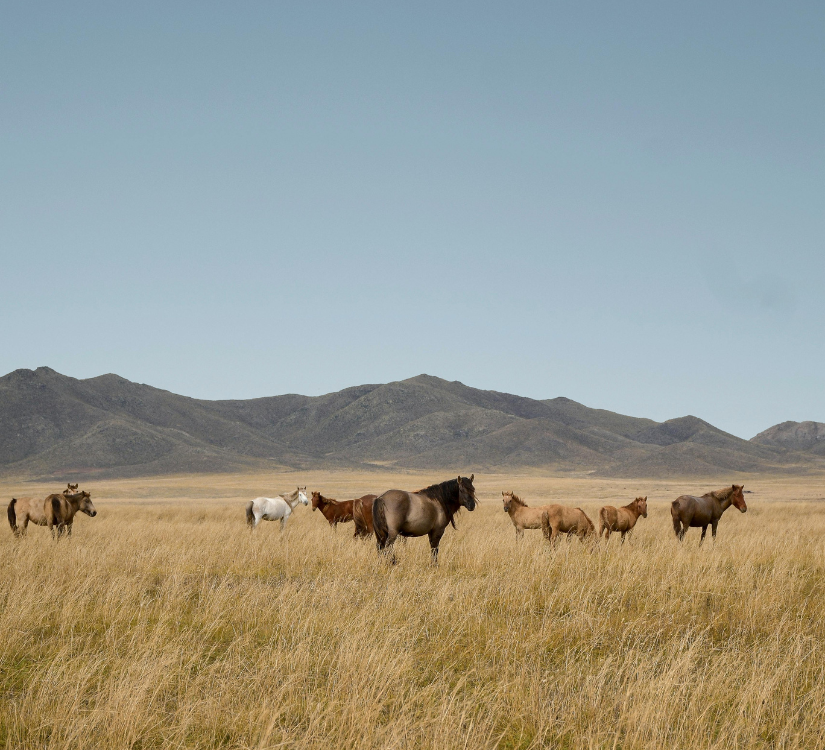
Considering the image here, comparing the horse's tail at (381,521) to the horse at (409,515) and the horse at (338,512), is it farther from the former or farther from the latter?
the horse at (338,512)

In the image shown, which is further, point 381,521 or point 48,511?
point 48,511

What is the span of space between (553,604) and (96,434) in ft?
491

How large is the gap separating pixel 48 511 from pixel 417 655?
44.7ft

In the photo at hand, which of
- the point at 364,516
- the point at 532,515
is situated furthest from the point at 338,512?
the point at 532,515

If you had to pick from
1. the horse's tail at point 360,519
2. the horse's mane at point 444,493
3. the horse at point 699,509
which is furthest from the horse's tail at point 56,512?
the horse at point 699,509

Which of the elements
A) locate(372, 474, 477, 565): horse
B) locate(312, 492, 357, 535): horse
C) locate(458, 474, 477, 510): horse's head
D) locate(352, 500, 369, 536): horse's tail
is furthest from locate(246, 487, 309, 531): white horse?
locate(458, 474, 477, 510): horse's head

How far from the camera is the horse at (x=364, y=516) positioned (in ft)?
55.6

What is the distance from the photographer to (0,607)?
827 cm

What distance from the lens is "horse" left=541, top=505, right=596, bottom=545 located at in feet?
50.4

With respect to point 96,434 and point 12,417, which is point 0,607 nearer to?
point 96,434

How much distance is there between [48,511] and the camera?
1697 centimetres

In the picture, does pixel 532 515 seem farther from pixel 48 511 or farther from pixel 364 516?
pixel 48 511

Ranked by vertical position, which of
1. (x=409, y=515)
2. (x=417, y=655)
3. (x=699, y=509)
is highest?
(x=409, y=515)

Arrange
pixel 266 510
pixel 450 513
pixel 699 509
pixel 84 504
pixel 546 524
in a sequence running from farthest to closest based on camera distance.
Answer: pixel 266 510 → pixel 84 504 → pixel 699 509 → pixel 546 524 → pixel 450 513
